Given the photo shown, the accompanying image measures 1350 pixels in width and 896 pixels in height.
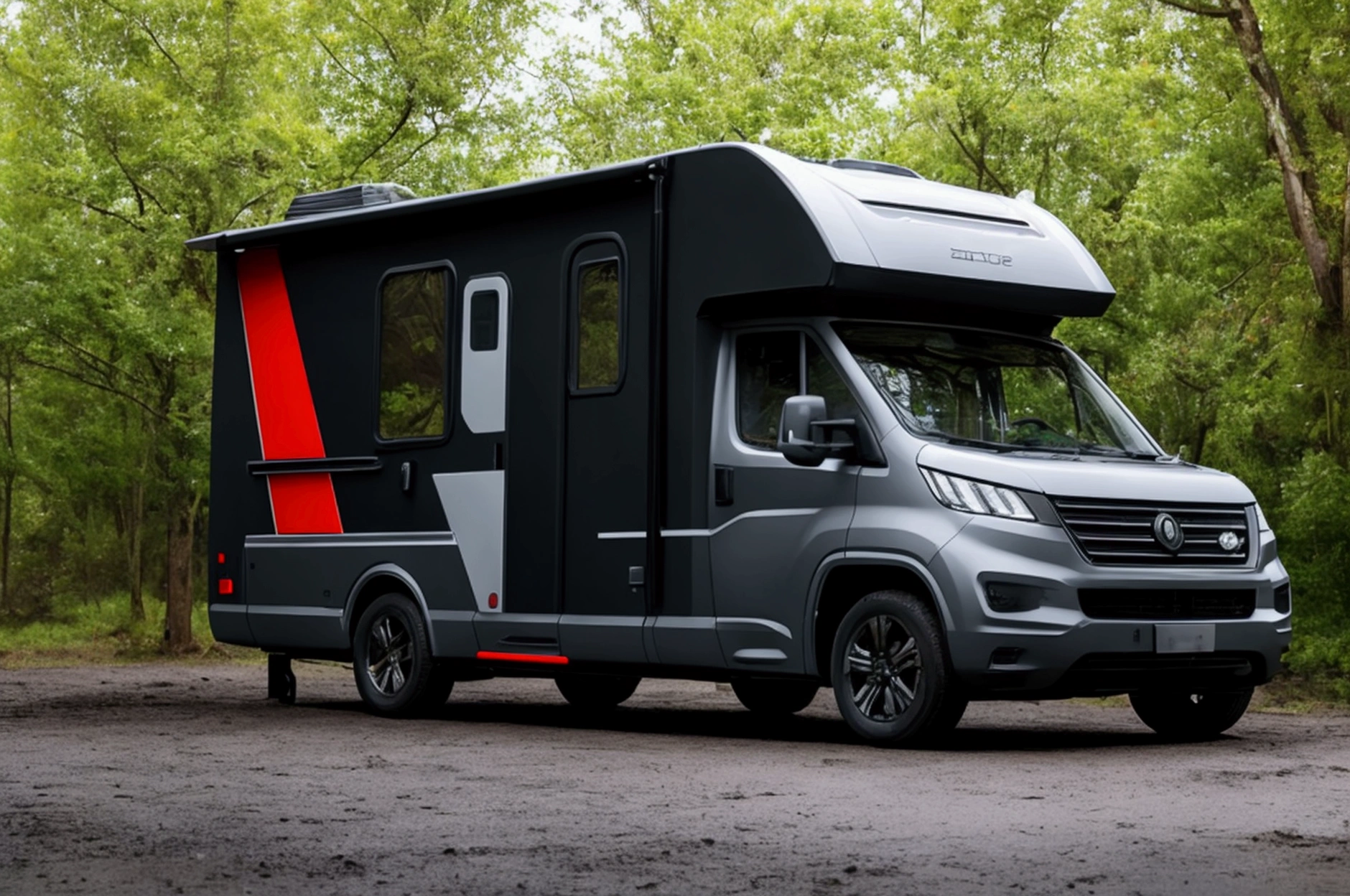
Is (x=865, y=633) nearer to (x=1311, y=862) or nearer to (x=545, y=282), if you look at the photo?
(x=545, y=282)

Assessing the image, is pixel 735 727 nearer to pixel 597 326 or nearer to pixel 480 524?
pixel 480 524

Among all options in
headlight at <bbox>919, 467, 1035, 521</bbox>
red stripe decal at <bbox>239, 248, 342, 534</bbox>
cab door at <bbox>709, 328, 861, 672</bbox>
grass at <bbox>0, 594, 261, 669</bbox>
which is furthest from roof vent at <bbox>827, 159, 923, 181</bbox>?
grass at <bbox>0, 594, 261, 669</bbox>

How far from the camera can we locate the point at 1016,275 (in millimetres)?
11398

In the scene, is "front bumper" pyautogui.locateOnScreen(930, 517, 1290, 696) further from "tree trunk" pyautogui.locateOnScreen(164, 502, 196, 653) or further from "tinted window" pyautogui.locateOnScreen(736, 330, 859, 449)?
"tree trunk" pyautogui.locateOnScreen(164, 502, 196, 653)

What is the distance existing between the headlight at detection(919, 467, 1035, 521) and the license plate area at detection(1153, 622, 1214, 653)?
3.20 feet

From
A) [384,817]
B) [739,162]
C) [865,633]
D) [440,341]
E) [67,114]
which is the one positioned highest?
[67,114]

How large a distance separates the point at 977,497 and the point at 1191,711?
2.42m

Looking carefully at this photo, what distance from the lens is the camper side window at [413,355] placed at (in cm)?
1316

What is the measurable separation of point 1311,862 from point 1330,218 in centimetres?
1175

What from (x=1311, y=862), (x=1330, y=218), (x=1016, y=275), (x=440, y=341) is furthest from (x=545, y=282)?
(x=1330, y=218)

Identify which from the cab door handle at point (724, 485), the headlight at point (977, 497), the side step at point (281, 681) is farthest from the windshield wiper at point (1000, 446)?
the side step at point (281, 681)

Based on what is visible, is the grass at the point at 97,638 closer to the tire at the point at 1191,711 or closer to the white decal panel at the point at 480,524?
the white decal panel at the point at 480,524

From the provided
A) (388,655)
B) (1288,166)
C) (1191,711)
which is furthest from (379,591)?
(1288,166)

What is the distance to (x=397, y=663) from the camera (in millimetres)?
13508
